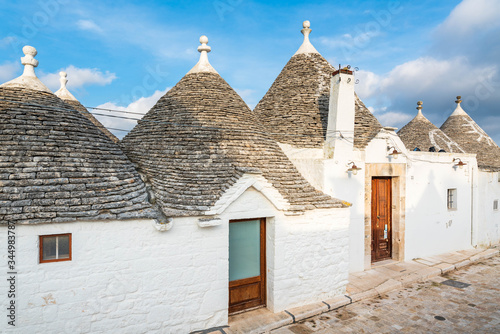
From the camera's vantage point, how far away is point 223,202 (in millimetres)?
5457

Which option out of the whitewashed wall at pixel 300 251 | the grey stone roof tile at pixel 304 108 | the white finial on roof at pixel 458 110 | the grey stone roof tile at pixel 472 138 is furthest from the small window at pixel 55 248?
the white finial on roof at pixel 458 110

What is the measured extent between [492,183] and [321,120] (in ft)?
29.6

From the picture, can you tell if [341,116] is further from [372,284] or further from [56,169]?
[56,169]

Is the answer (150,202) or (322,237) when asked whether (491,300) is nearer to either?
(322,237)

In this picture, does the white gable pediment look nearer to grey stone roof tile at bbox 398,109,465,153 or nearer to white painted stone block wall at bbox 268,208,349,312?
white painted stone block wall at bbox 268,208,349,312

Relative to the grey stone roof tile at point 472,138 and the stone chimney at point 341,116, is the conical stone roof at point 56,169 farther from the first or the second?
the grey stone roof tile at point 472,138

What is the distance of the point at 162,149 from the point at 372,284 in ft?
20.9

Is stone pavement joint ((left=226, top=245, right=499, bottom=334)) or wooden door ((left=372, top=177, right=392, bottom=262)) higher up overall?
wooden door ((left=372, top=177, right=392, bottom=262))

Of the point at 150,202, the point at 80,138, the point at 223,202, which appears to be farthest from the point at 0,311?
the point at 223,202

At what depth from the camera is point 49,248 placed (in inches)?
177

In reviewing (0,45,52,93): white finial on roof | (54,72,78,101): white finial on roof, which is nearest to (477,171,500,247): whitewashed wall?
(0,45,52,93): white finial on roof

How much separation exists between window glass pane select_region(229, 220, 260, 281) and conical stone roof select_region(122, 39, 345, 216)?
95 centimetres

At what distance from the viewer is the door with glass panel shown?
6.01 m

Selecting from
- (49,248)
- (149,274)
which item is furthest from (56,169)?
(149,274)
